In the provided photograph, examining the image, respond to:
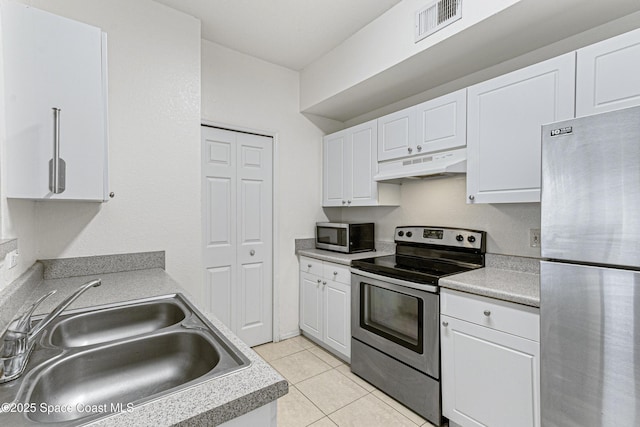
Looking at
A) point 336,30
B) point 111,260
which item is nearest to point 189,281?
point 111,260

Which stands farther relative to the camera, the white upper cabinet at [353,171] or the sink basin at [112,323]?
the white upper cabinet at [353,171]

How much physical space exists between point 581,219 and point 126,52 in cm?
264

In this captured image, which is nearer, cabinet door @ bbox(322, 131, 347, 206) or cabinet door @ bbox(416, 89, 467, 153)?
cabinet door @ bbox(416, 89, 467, 153)

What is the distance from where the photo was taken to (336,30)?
95.8 inches

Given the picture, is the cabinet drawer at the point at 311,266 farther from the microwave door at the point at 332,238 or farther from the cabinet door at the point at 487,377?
the cabinet door at the point at 487,377

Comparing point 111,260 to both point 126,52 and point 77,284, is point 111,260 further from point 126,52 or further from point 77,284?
point 126,52

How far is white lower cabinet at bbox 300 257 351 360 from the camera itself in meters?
2.56

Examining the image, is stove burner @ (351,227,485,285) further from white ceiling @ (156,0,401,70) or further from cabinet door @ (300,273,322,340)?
white ceiling @ (156,0,401,70)

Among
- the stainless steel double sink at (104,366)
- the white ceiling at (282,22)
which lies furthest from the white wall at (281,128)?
the stainless steel double sink at (104,366)

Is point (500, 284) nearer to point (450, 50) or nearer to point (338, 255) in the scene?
point (338, 255)

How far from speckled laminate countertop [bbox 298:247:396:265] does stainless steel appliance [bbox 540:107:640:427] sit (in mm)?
1459

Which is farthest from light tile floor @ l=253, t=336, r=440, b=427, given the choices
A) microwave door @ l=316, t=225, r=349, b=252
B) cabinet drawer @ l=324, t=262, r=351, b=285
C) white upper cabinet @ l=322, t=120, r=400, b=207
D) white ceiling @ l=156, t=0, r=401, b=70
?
white ceiling @ l=156, t=0, r=401, b=70

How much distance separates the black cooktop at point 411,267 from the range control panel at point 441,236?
0.50 ft

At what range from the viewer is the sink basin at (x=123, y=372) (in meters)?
0.84
